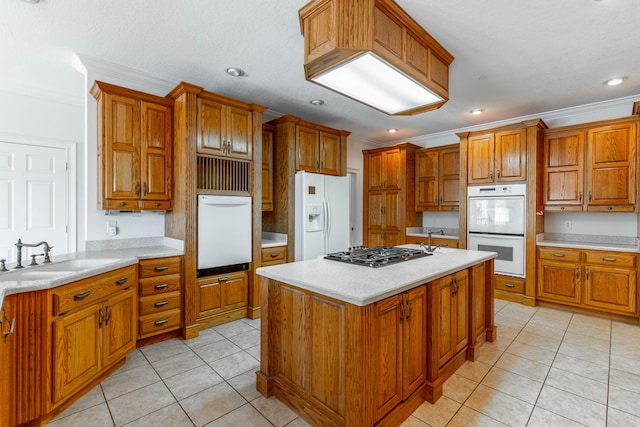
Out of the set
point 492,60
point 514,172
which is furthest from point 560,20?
point 514,172

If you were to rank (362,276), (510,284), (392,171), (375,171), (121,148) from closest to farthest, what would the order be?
→ (362,276) → (121,148) → (510,284) → (392,171) → (375,171)

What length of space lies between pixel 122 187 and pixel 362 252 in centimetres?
238

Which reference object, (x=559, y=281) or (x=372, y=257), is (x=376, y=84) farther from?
(x=559, y=281)

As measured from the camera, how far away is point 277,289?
2051mm

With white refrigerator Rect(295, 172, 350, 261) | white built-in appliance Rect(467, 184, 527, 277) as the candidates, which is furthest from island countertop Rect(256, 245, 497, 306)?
white built-in appliance Rect(467, 184, 527, 277)

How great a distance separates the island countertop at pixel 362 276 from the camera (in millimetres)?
1553

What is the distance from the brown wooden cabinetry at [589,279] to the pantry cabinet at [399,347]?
121 inches

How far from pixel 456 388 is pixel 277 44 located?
3.15 m

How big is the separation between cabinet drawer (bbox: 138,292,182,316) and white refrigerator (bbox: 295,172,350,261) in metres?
1.60

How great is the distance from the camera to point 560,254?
12.8 feet

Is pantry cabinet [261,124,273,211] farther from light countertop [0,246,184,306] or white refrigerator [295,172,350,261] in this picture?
light countertop [0,246,184,306]

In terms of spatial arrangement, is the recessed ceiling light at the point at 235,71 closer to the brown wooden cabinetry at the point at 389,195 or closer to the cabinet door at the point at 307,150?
the cabinet door at the point at 307,150

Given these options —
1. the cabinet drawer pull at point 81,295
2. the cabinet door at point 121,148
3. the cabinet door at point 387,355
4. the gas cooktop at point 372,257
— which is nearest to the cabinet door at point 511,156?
the gas cooktop at point 372,257

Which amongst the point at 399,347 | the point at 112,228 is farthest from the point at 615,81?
the point at 112,228
